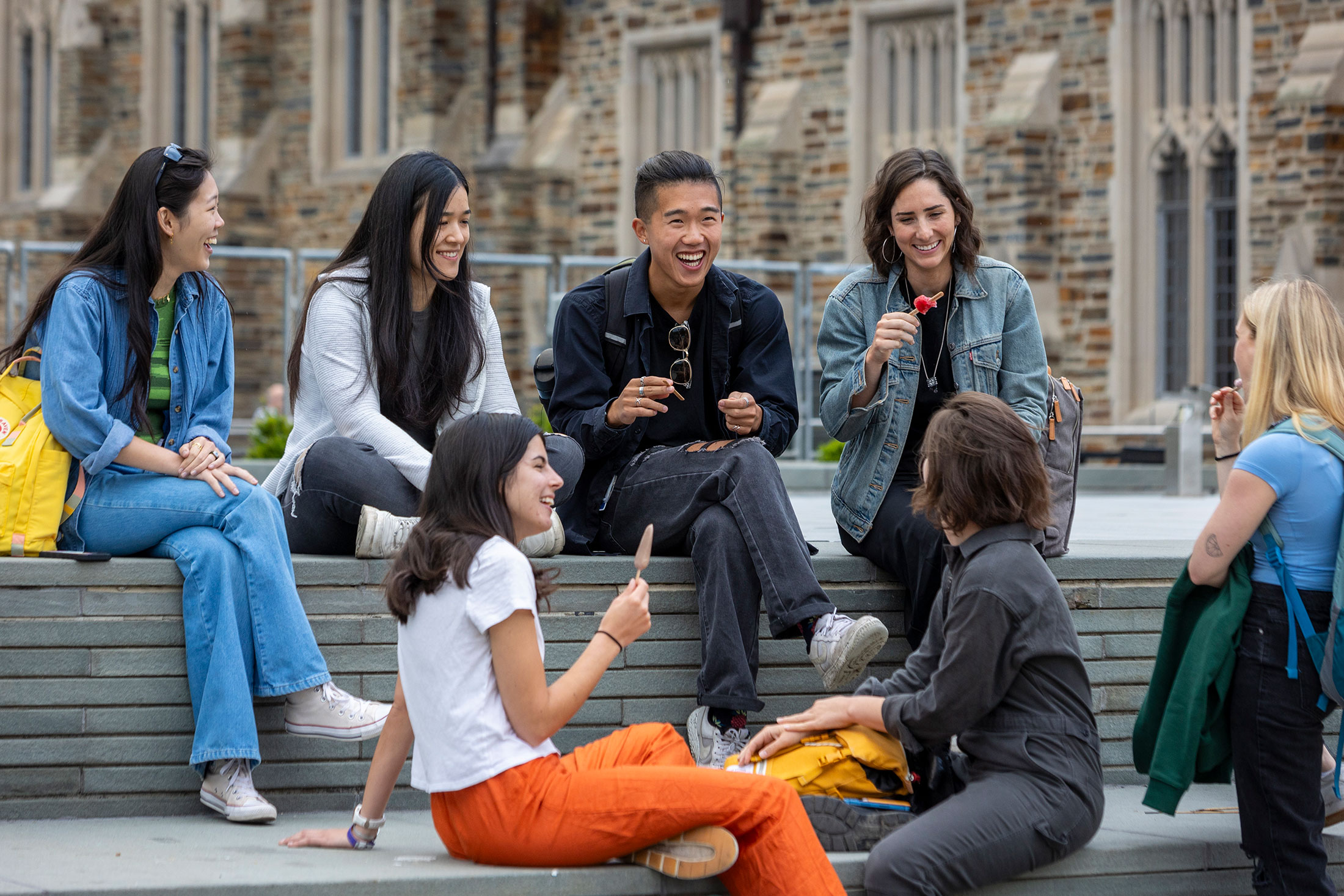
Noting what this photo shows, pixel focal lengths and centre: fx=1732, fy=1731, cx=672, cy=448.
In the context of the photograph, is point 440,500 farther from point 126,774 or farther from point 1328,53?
point 1328,53

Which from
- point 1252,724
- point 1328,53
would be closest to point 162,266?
point 1252,724

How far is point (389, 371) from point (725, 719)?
139cm

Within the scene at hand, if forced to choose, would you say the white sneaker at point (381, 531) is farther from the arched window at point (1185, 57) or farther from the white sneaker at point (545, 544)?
the arched window at point (1185, 57)

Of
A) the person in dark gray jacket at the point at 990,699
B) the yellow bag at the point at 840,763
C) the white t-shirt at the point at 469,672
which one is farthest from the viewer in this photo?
the yellow bag at the point at 840,763

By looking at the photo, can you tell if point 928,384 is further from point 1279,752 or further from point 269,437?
point 269,437

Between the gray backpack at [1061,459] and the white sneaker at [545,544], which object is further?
the gray backpack at [1061,459]

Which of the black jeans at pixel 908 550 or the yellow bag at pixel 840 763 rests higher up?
the black jeans at pixel 908 550

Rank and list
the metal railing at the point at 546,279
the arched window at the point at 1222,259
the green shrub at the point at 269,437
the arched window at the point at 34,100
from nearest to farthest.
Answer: the green shrub at the point at 269,437
the metal railing at the point at 546,279
the arched window at the point at 1222,259
the arched window at the point at 34,100

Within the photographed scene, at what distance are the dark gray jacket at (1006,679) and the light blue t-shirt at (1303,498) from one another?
59cm

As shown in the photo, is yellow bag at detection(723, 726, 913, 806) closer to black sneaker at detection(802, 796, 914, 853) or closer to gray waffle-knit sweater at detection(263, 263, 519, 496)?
black sneaker at detection(802, 796, 914, 853)

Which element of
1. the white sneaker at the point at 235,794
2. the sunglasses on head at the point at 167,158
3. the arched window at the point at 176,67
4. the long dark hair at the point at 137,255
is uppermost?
the arched window at the point at 176,67

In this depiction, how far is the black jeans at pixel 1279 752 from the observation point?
160 inches

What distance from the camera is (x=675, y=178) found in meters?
4.93

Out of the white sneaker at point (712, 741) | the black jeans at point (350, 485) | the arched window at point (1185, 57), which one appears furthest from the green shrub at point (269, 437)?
the arched window at point (1185, 57)
